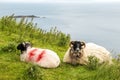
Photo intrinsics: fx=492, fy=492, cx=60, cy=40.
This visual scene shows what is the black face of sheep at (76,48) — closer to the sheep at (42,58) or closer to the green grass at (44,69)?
the green grass at (44,69)

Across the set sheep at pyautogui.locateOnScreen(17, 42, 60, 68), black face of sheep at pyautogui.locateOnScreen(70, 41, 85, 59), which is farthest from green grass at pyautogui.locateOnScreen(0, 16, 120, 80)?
black face of sheep at pyautogui.locateOnScreen(70, 41, 85, 59)

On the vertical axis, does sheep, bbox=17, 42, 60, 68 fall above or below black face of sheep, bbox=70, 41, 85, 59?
below

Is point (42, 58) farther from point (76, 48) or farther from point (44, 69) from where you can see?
point (76, 48)

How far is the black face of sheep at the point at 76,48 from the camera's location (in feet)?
56.4

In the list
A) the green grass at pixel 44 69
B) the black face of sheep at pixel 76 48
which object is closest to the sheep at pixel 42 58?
the green grass at pixel 44 69

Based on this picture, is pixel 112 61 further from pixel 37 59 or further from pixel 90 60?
pixel 37 59

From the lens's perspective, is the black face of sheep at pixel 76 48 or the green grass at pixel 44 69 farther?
the black face of sheep at pixel 76 48

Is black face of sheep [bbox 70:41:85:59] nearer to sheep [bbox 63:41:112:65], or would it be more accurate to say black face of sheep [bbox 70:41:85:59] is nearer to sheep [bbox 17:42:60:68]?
sheep [bbox 63:41:112:65]

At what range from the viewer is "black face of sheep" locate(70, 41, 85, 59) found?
56.4 feet

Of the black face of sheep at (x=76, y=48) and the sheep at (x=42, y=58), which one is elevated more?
the black face of sheep at (x=76, y=48)

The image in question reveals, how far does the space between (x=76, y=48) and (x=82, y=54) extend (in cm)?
43

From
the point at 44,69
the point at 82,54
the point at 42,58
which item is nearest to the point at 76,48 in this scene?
the point at 82,54

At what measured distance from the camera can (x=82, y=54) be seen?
1753 centimetres

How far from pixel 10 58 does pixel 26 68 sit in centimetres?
187
